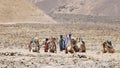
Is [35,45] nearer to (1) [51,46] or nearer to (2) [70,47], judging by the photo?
(1) [51,46]

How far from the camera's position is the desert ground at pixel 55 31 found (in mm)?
20078

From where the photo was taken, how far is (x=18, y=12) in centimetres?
7100

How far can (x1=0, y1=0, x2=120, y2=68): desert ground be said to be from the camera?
20.1 meters

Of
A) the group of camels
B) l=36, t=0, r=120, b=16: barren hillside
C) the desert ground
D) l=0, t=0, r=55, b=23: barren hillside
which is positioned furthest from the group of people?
l=36, t=0, r=120, b=16: barren hillside

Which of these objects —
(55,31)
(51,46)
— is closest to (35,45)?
(51,46)

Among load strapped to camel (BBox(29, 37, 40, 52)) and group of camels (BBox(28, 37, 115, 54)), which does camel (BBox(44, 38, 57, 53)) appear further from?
load strapped to camel (BBox(29, 37, 40, 52))

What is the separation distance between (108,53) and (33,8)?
171 ft

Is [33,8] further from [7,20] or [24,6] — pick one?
[7,20]

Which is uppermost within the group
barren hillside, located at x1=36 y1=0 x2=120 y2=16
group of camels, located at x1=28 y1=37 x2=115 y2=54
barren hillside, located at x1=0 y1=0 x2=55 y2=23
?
barren hillside, located at x1=36 y1=0 x2=120 y2=16

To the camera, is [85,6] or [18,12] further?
[85,6]

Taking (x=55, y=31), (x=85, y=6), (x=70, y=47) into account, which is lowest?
(x=70, y=47)

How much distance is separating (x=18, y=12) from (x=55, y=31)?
22.6m

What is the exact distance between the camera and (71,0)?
162 meters

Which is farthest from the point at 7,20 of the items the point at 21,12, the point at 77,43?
the point at 77,43
